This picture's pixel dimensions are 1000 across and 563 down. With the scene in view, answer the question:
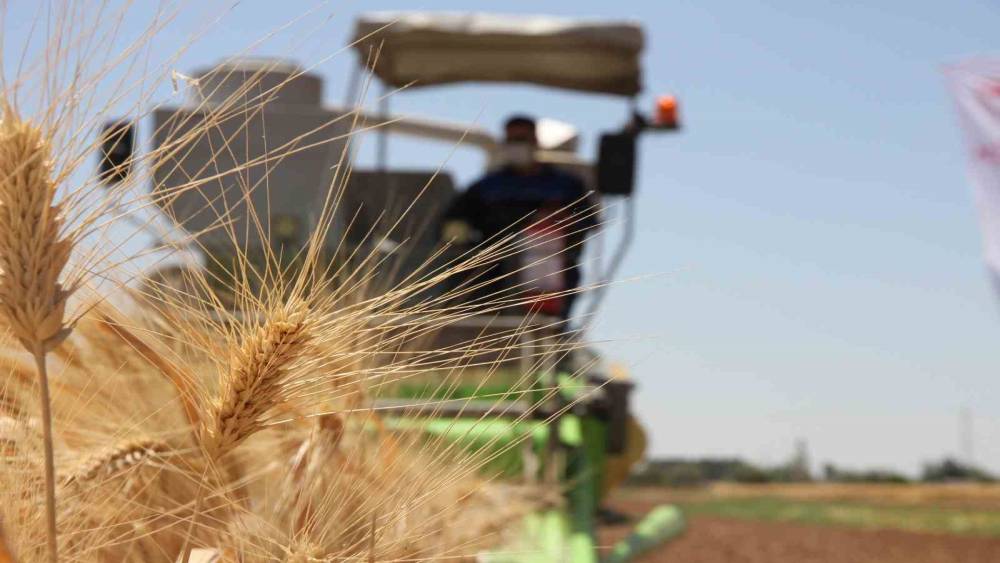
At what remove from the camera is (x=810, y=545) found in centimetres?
1343

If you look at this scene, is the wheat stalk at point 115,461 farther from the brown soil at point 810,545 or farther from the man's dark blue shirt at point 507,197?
the brown soil at point 810,545

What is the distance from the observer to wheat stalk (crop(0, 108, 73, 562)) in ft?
2.70

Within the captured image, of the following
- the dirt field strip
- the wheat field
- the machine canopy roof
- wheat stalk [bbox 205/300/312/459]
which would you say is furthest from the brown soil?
wheat stalk [bbox 205/300/312/459]

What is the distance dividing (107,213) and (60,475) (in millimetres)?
371

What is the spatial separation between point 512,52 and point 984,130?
3.35 m

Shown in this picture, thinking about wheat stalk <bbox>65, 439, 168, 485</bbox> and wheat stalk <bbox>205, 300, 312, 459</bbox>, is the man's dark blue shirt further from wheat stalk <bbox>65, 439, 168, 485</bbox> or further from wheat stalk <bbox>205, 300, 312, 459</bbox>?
wheat stalk <bbox>205, 300, 312, 459</bbox>

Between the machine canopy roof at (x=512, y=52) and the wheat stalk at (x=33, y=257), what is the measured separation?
4484 millimetres

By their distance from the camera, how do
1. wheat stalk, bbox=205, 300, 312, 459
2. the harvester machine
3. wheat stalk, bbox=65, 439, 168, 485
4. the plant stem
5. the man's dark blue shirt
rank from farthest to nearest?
1. the man's dark blue shirt
2. the harvester machine
3. wheat stalk, bbox=65, 439, 168, 485
4. wheat stalk, bbox=205, 300, 312, 459
5. the plant stem

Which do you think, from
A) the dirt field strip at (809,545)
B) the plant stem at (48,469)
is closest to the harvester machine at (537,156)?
the plant stem at (48,469)

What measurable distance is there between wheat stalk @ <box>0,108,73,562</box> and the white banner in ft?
21.0

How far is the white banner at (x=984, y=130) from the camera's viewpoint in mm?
6652

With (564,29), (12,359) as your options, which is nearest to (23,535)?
(12,359)

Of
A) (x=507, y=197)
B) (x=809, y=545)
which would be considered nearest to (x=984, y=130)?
(x=507, y=197)

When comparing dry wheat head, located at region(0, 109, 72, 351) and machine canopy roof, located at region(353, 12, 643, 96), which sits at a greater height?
machine canopy roof, located at region(353, 12, 643, 96)
